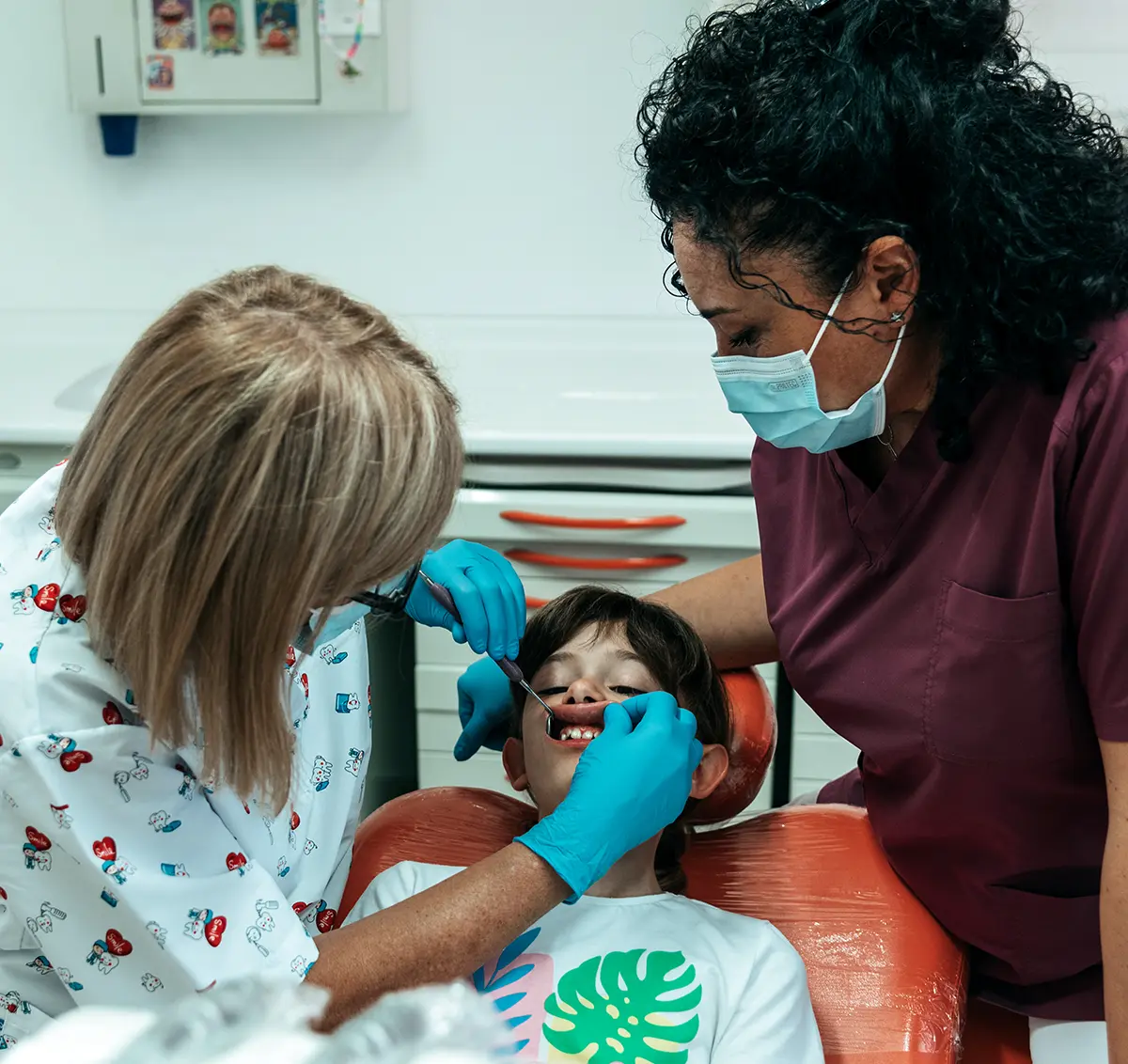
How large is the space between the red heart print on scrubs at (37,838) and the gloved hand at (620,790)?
0.44 meters

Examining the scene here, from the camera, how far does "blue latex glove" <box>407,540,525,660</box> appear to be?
57.2 inches

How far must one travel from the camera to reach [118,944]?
39.3 inches

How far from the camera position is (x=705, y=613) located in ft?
5.32

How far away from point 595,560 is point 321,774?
93 cm

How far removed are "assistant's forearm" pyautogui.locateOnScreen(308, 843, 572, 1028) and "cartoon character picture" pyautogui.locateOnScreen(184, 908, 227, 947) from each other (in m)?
0.10

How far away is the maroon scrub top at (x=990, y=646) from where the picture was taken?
106 cm

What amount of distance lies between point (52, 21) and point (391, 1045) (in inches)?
99.0

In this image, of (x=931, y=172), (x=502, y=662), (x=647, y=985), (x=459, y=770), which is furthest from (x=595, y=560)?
(x=931, y=172)

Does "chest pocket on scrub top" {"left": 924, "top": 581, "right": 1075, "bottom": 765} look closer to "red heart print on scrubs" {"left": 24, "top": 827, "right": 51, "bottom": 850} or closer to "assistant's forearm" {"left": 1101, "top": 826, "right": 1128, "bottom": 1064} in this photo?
"assistant's forearm" {"left": 1101, "top": 826, "right": 1128, "bottom": 1064}

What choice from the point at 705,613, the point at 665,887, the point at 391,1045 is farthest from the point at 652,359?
the point at 391,1045

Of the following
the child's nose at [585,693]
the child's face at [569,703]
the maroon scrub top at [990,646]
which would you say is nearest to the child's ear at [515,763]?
the child's face at [569,703]

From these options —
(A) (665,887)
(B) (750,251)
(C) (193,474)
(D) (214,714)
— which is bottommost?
(A) (665,887)

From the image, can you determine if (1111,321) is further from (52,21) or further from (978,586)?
(52,21)

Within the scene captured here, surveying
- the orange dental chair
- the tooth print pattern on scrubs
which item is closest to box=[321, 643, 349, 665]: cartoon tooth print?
the tooth print pattern on scrubs
